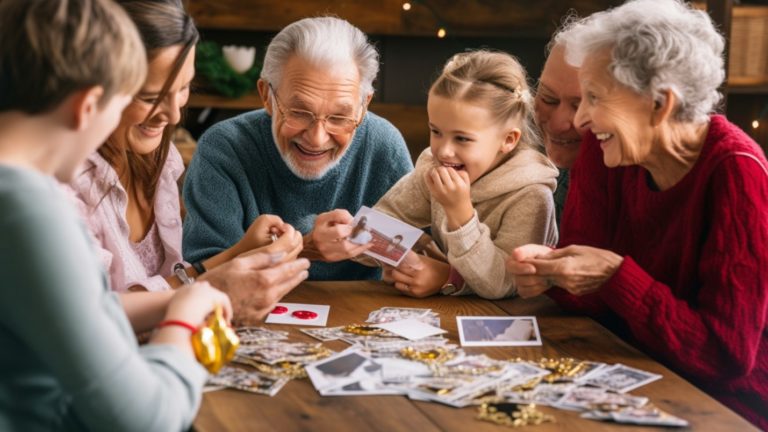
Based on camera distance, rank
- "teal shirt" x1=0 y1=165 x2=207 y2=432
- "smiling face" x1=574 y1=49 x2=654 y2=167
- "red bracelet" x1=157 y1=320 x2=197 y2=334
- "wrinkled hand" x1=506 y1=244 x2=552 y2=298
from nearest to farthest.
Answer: "teal shirt" x1=0 y1=165 x2=207 y2=432 < "red bracelet" x1=157 y1=320 x2=197 y2=334 < "smiling face" x1=574 y1=49 x2=654 y2=167 < "wrinkled hand" x1=506 y1=244 x2=552 y2=298

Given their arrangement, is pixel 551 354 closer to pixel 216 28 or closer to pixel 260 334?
pixel 260 334

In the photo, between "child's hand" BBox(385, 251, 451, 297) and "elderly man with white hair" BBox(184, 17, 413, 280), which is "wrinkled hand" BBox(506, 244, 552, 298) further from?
"elderly man with white hair" BBox(184, 17, 413, 280)

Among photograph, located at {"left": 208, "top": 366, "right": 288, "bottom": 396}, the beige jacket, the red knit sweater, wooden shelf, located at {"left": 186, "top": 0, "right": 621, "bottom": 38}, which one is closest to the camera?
photograph, located at {"left": 208, "top": 366, "right": 288, "bottom": 396}

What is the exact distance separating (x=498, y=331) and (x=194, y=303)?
2.72 feet

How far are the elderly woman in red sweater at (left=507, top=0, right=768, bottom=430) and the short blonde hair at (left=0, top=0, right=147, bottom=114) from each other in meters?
1.19

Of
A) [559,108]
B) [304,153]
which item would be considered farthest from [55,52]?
[559,108]

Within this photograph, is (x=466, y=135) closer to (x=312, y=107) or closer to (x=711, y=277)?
(x=312, y=107)

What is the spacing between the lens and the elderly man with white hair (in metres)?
2.94

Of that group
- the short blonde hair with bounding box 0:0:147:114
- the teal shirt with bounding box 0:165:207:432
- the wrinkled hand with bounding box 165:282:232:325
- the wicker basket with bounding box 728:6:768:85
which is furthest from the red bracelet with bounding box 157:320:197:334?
the wicker basket with bounding box 728:6:768:85

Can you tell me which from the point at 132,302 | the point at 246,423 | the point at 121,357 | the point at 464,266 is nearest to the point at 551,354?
the point at 464,266

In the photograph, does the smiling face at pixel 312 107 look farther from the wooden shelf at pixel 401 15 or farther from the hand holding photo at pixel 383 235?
the wooden shelf at pixel 401 15

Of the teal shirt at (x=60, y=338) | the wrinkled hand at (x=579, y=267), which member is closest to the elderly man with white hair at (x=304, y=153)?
the wrinkled hand at (x=579, y=267)

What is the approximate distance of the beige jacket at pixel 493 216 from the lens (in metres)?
2.64

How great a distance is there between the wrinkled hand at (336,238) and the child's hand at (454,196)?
0.75ft
